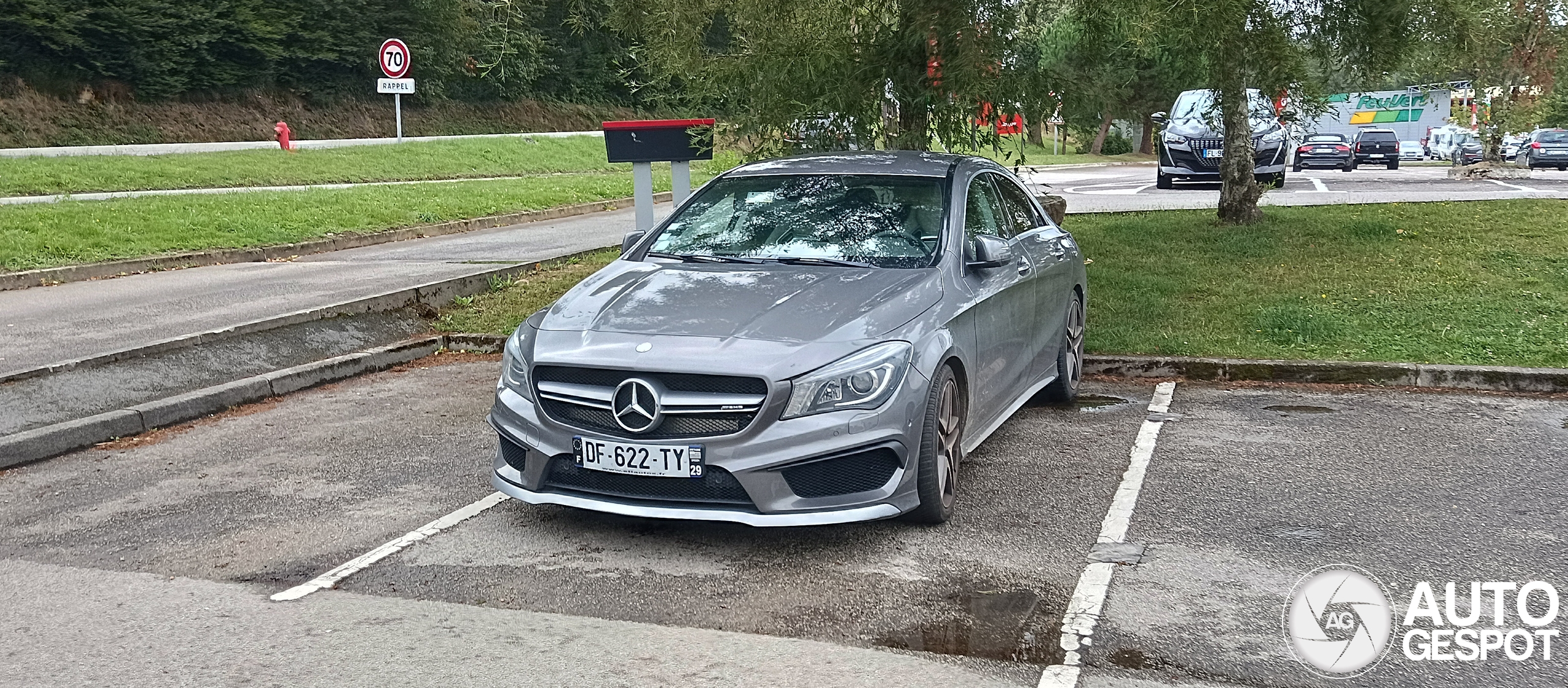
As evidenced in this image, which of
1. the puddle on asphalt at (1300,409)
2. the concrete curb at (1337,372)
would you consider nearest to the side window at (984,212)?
the puddle on asphalt at (1300,409)

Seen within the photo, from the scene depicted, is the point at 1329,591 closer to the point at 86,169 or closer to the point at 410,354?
the point at 410,354

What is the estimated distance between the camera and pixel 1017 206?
298 inches

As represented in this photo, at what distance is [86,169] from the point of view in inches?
949

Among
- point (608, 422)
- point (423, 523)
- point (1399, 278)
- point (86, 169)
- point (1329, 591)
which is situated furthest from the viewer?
point (86, 169)

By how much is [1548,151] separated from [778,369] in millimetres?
42377

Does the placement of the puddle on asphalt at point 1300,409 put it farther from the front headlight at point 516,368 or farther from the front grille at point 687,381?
the front headlight at point 516,368

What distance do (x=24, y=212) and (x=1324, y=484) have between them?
1695 cm

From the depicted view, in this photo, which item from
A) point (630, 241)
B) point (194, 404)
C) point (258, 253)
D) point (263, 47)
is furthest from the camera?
point (263, 47)

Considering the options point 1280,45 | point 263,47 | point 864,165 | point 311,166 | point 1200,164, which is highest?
point 263,47

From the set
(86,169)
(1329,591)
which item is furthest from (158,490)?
(86,169)

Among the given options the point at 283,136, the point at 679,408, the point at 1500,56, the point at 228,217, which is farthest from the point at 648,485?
the point at 283,136

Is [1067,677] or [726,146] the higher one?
[726,146]

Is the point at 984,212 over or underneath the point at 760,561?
over
